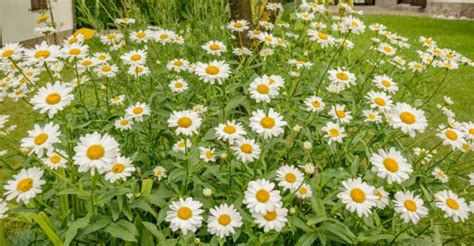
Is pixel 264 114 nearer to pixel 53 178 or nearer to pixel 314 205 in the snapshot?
pixel 314 205

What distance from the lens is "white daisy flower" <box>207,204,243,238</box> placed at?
4.65 ft

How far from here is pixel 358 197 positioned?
4.77ft

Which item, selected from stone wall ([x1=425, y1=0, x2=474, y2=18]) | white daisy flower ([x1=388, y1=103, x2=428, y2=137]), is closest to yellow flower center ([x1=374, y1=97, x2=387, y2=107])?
white daisy flower ([x1=388, y1=103, x2=428, y2=137])

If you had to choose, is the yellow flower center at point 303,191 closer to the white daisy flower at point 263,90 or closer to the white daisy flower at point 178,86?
the white daisy flower at point 263,90

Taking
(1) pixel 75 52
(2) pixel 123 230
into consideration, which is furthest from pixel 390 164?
(1) pixel 75 52

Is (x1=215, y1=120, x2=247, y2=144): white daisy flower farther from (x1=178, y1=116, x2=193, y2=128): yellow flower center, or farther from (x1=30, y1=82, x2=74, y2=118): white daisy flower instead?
(x1=30, y1=82, x2=74, y2=118): white daisy flower

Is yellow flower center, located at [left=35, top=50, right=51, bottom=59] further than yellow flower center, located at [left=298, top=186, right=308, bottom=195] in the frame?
Yes

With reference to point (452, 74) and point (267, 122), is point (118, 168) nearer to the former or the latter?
point (267, 122)

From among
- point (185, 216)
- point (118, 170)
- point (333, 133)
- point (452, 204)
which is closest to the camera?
point (185, 216)

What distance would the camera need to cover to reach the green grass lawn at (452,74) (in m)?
4.43

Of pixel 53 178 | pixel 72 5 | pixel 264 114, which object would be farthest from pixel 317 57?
pixel 72 5

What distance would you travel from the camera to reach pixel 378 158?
1534 mm

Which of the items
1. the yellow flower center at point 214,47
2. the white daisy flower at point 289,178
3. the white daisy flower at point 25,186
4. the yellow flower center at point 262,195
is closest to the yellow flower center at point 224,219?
the yellow flower center at point 262,195

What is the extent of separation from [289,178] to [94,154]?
0.66m
